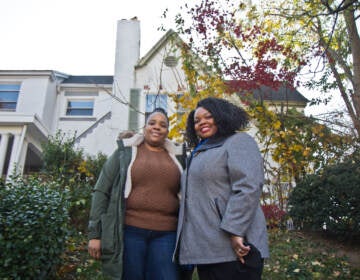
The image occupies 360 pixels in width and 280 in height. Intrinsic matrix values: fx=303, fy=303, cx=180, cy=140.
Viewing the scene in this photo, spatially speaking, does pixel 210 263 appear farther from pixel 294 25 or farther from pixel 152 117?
pixel 294 25

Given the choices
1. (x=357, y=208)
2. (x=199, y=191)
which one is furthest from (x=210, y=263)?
(x=357, y=208)

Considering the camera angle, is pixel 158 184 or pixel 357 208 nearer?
pixel 158 184

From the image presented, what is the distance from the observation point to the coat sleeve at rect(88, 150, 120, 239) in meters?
2.39

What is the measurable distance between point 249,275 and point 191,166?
810mm

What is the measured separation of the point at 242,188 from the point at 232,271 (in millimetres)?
496

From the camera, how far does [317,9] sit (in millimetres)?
6711

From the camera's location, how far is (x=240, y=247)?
1.79m

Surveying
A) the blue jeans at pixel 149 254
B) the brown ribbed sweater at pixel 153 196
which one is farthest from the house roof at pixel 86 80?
the blue jeans at pixel 149 254

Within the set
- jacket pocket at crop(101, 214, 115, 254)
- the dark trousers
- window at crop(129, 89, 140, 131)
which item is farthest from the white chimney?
the dark trousers

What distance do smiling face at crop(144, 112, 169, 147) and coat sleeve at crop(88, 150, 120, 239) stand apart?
0.31 meters

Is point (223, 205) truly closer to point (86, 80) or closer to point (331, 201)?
point (331, 201)

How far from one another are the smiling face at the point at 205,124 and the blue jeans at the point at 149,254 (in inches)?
32.2

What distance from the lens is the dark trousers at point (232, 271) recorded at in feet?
5.84

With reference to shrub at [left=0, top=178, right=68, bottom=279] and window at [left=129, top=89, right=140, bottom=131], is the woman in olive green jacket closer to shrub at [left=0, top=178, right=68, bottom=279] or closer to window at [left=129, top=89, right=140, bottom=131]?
shrub at [left=0, top=178, right=68, bottom=279]
